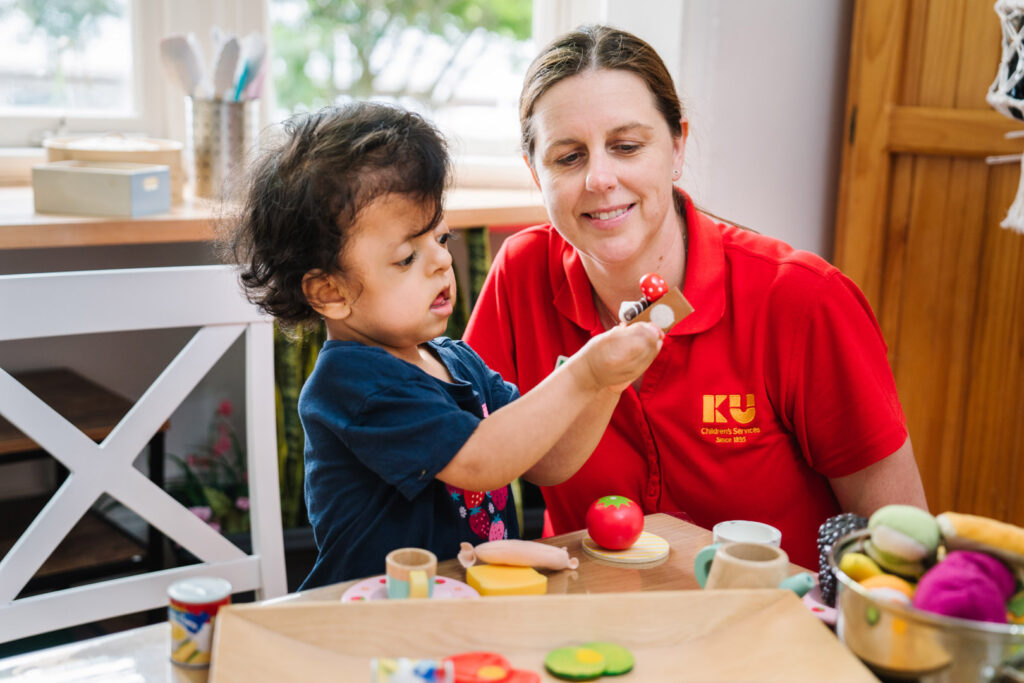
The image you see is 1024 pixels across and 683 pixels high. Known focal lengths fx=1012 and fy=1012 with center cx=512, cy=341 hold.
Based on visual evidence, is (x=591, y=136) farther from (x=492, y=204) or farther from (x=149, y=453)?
(x=149, y=453)

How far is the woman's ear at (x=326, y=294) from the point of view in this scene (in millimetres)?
1066

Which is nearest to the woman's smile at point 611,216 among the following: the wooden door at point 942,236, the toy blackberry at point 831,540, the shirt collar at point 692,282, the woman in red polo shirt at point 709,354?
the woman in red polo shirt at point 709,354

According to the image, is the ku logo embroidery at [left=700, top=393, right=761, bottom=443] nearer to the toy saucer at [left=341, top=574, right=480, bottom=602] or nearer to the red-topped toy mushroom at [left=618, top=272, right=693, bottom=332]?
the red-topped toy mushroom at [left=618, top=272, right=693, bottom=332]

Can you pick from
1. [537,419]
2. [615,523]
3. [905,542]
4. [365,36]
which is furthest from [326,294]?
[365,36]

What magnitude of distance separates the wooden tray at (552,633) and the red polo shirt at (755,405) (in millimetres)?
566

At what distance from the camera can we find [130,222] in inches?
71.7

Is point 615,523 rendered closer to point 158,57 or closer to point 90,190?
point 90,190

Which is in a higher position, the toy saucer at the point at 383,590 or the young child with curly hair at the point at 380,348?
the young child with curly hair at the point at 380,348

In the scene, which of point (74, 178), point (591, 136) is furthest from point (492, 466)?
point (74, 178)

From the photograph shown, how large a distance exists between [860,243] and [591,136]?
3.68 feet

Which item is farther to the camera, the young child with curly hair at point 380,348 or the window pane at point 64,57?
the window pane at point 64,57

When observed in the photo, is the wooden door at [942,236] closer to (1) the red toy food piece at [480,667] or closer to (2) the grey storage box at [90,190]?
(2) the grey storage box at [90,190]

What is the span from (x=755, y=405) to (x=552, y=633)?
25.8 inches

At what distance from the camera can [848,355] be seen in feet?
4.28
